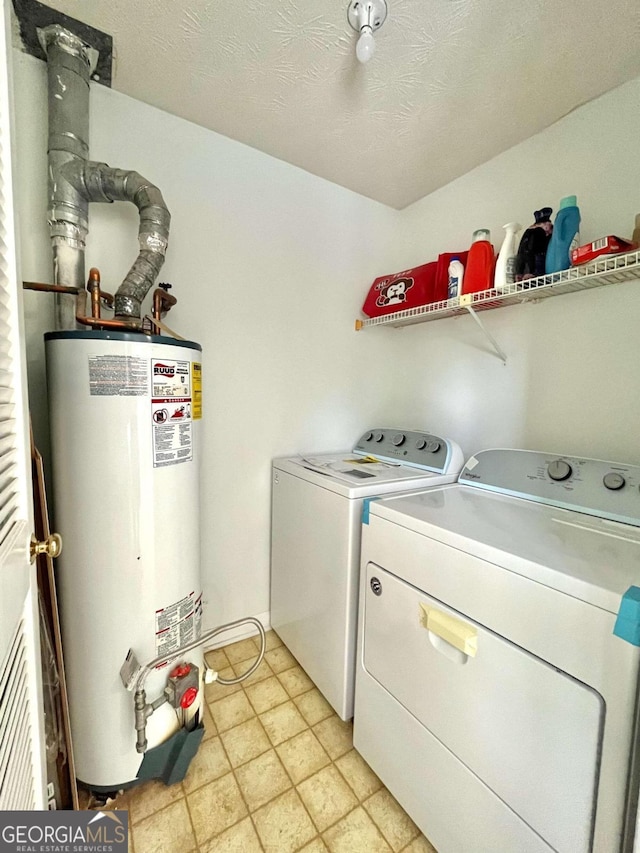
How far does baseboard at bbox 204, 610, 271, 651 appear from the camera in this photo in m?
1.71

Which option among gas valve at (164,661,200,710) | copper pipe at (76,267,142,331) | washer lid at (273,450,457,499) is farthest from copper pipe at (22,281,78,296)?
gas valve at (164,661,200,710)

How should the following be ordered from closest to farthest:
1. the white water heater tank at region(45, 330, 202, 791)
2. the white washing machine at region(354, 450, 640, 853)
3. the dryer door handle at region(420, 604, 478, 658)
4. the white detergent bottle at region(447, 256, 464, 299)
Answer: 1. the white washing machine at region(354, 450, 640, 853)
2. the dryer door handle at region(420, 604, 478, 658)
3. the white water heater tank at region(45, 330, 202, 791)
4. the white detergent bottle at region(447, 256, 464, 299)

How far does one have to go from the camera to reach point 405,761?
3.29 feet

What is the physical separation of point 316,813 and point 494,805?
58 centimetres

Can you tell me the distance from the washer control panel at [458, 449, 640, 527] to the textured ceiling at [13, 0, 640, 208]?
1366 mm

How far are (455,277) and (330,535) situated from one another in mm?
1220

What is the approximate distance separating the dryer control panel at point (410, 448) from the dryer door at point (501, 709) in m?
0.66

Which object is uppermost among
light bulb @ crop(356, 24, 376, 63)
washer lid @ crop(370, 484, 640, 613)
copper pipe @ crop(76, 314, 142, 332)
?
light bulb @ crop(356, 24, 376, 63)

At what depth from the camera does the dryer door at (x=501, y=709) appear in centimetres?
64

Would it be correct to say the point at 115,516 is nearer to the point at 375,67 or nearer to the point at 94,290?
the point at 94,290

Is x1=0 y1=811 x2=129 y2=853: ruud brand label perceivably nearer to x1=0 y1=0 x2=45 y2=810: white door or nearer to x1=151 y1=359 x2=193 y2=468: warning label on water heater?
x1=0 y1=0 x2=45 y2=810: white door

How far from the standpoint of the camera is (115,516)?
3.19 feet

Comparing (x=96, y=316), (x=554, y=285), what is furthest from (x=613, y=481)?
(x=96, y=316)

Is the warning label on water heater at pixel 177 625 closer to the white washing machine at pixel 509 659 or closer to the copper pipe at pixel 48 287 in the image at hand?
the white washing machine at pixel 509 659
